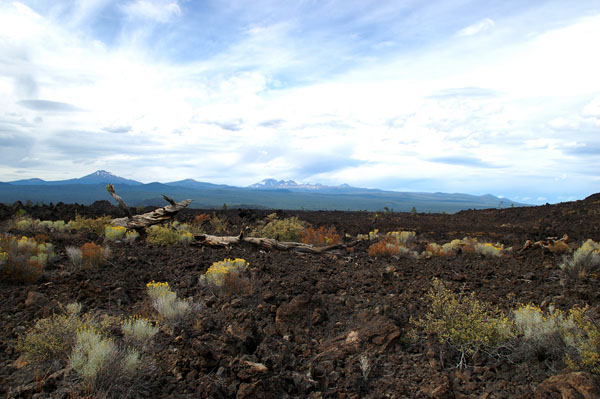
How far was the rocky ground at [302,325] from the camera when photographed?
387cm

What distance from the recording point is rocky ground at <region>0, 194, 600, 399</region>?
387 cm

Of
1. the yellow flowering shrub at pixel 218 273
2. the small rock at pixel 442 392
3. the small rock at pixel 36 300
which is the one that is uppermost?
the yellow flowering shrub at pixel 218 273

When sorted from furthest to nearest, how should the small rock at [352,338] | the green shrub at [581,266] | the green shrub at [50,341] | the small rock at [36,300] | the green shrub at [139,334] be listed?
the green shrub at [581,266], the small rock at [36,300], the small rock at [352,338], the green shrub at [139,334], the green shrub at [50,341]

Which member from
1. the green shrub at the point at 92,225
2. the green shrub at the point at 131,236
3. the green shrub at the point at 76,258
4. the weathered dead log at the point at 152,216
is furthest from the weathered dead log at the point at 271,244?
the green shrub at the point at 92,225

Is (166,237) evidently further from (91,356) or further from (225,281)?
(91,356)

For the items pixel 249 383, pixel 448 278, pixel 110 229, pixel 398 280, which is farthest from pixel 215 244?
pixel 249 383

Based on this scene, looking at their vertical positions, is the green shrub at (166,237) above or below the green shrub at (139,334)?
above

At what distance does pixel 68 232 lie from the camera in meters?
13.7

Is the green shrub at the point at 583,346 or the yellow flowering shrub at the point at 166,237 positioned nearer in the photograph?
the green shrub at the point at 583,346

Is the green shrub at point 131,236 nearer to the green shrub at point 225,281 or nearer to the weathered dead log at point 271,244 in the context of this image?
the weathered dead log at point 271,244

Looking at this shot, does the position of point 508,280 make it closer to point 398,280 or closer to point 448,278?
point 448,278

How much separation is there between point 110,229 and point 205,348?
9355 mm

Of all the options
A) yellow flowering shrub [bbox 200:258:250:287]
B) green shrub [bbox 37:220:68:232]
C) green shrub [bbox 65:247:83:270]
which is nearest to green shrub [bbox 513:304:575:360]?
yellow flowering shrub [bbox 200:258:250:287]

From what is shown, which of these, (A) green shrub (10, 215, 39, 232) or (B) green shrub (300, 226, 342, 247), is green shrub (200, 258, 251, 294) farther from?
(A) green shrub (10, 215, 39, 232)
